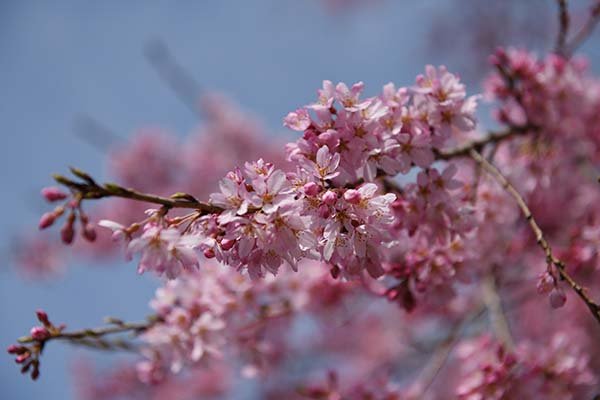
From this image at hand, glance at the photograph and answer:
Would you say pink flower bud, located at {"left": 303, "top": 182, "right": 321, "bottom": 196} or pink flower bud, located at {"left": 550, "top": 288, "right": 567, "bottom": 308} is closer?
pink flower bud, located at {"left": 303, "top": 182, "right": 321, "bottom": 196}

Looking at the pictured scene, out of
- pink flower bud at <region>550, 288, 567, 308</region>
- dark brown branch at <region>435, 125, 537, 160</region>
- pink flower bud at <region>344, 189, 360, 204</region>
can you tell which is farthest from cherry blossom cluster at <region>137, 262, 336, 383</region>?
pink flower bud at <region>550, 288, 567, 308</region>

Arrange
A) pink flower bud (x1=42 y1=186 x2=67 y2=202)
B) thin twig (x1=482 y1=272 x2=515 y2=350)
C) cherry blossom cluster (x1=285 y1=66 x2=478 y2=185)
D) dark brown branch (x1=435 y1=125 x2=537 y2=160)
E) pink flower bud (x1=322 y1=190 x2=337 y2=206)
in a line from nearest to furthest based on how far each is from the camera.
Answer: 1. pink flower bud (x1=42 y1=186 x2=67 y2=202)
2. pink flower bud (x1=322 y1=190 x2=337 y2=206)
3. cherry blossom cluster (x1=285 y1=66 x2=478 y2=185)
4. dark brown branch (x1=435 y1=125 x2=537 y2=160)
5. thin twig (x1=482 y1=272 x2=515 y2=350)

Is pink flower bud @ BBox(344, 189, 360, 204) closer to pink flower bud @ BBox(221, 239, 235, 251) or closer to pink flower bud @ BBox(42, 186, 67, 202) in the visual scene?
pink flower bud @ BBox(221, 239, 235, 251)

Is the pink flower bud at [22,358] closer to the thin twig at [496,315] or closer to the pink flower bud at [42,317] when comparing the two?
the pink flower bud at [42,317]

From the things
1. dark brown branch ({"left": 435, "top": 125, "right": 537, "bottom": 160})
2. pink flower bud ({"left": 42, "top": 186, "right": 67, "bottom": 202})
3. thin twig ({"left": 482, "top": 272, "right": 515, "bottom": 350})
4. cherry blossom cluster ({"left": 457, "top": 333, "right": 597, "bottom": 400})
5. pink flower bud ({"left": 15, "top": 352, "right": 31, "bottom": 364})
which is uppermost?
dark brown branch ({"left": 435, "top": 125, "right": 537, "bottom": 160})

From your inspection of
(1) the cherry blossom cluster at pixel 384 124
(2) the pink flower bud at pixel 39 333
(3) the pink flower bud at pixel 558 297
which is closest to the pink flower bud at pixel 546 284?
(3) the pink flower bud at pixel 558 297

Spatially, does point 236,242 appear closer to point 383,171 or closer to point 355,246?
point 355,246

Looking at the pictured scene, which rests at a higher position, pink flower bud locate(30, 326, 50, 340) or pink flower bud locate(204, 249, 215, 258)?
pink flower bud locate(30, 326, 50, 340)
